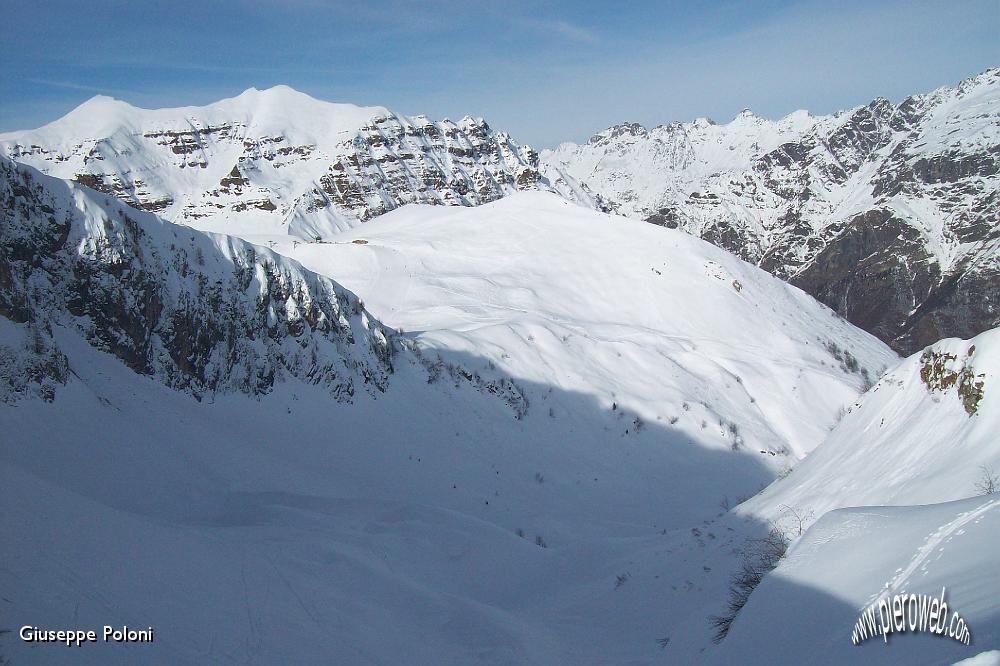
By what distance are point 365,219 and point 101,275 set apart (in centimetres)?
7174

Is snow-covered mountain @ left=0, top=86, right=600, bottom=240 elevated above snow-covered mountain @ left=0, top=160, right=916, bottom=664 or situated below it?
above

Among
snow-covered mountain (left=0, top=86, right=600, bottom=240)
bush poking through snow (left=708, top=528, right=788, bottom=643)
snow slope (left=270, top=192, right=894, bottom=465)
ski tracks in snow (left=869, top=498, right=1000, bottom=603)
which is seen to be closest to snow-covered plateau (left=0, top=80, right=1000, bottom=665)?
ski tracks in snow (left=869, top=498, right=1000, bottom=603)

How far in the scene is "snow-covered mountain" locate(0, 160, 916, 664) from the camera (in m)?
7.82

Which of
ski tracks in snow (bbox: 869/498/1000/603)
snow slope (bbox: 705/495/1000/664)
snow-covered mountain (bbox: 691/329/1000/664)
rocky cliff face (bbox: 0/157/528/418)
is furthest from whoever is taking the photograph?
rocky cliff face (bbox: 0/157/528/418)

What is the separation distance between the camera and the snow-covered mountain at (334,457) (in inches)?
308

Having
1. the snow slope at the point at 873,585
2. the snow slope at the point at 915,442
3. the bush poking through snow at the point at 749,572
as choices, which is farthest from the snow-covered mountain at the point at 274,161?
the snow slope at the point at 873,585

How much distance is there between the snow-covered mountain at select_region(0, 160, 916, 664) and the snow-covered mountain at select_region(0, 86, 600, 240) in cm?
5660

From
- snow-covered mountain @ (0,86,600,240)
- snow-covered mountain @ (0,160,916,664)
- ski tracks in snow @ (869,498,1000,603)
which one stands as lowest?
snow-covered mountain @ (0,160,916,664)

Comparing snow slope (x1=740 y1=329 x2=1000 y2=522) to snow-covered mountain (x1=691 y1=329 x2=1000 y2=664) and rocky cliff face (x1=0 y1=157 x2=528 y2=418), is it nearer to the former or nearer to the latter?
snow-covered mountain (x1=691 y1=329 x2=1000 y2=664)

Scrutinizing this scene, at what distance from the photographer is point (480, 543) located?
492 inches

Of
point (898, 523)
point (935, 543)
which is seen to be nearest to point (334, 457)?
point (898, 523)

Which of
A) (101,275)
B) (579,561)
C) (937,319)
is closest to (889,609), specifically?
(579,561)

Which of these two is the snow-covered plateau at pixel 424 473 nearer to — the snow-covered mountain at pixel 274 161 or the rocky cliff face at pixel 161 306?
the rocky cliff face at pixel 161 306

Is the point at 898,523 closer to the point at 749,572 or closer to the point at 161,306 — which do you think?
the point at 749,572
